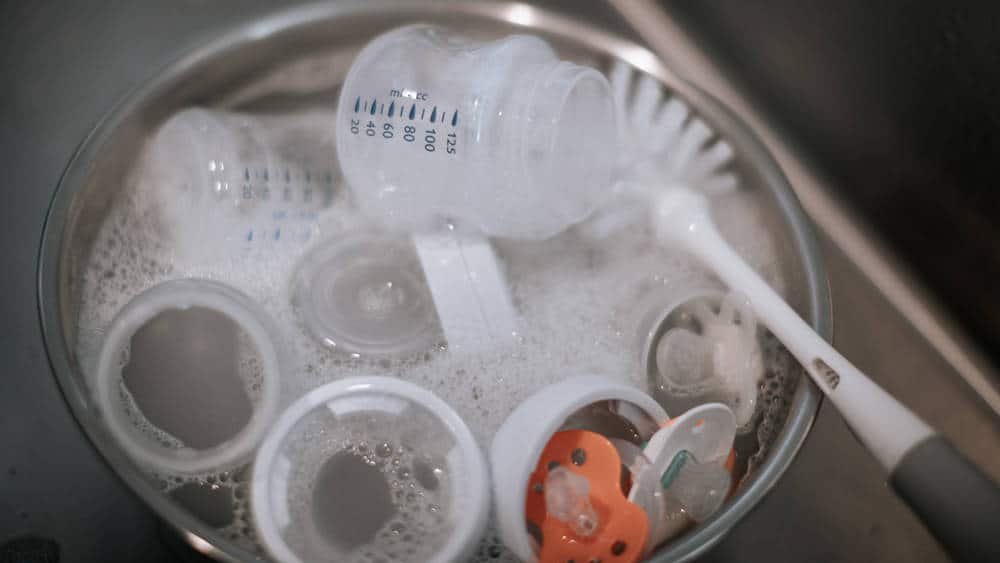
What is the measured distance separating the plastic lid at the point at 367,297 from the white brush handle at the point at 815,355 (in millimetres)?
214

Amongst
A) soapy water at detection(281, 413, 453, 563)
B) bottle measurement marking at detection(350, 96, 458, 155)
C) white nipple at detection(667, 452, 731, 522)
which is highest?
bottle measurement marking at detection(350, 96, 458, 155)

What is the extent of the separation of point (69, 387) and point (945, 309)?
0.69m

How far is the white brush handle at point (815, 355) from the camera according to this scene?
526 mm

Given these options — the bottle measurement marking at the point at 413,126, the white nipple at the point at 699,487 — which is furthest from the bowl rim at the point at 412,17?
the bottle measurement marking at the point at 413,126

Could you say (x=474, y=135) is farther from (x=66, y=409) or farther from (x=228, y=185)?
(x=66, y=409)

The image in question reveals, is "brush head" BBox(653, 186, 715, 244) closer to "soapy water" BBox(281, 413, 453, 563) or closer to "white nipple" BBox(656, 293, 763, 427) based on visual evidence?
"white nipple" BBox(656, 293, 763, 427)

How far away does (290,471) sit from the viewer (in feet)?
1.93

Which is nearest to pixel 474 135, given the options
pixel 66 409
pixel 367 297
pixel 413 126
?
pixel 413 126

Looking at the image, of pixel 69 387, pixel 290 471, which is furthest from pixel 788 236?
pixel 69 387

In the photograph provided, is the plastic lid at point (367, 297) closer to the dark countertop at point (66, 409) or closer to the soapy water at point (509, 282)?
the soapy water at point (509, 282)

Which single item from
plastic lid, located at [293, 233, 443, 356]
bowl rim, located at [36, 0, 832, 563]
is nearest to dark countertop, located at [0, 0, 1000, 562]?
bowl rim, located at [36, 0, 832, 563]

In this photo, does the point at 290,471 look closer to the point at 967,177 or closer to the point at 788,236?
the point at 788,236

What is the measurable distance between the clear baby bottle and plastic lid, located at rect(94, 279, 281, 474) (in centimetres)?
6

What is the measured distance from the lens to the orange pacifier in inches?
21.6
